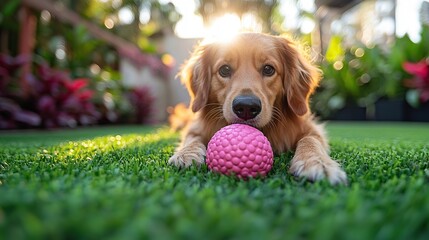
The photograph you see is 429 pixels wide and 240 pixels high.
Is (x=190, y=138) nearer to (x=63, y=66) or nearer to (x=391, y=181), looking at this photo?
(x=391, y=181)

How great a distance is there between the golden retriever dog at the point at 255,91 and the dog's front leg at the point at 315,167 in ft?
0.63

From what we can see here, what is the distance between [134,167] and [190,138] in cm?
87

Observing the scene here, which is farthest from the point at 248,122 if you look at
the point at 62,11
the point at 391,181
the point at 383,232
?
the point at 62,11

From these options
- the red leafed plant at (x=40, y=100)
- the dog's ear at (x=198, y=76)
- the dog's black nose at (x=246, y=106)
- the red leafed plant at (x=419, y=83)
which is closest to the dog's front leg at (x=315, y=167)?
the dog's black nose at (x=246, y=106)

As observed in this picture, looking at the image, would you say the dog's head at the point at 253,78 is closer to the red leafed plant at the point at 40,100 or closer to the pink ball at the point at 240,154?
the pink ball at the point at 240,154

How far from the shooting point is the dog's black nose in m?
2.15

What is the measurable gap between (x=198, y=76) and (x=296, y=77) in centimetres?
73

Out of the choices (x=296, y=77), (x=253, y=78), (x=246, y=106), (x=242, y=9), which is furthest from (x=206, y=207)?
(x=242, y=9)

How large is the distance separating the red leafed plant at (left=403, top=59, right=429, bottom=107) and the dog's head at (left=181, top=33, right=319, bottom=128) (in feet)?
14.5

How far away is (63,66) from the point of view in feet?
25.5

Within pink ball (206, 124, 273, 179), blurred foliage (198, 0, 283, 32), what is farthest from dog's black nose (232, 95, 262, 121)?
blurred foliage (198, 0, 283, 32)

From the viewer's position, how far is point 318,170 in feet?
5.17

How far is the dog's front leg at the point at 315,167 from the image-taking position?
1488 mm

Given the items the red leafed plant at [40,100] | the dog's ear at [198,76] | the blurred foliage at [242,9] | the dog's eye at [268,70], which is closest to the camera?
the dog's eye at [268,70]
